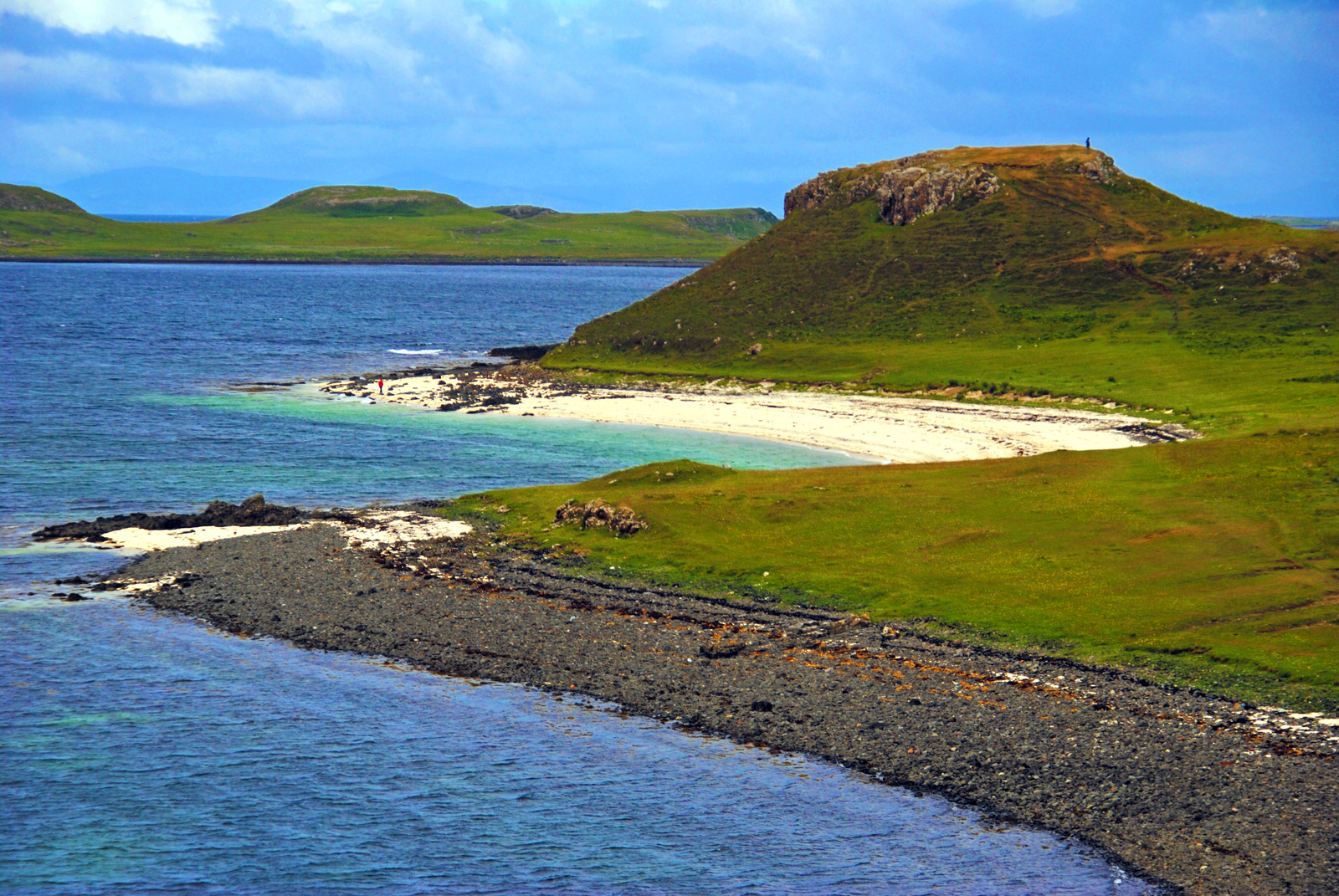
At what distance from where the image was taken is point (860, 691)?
35.3m

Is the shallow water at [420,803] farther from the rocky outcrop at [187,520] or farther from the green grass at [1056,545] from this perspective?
the rocky outcrop at [187,520]

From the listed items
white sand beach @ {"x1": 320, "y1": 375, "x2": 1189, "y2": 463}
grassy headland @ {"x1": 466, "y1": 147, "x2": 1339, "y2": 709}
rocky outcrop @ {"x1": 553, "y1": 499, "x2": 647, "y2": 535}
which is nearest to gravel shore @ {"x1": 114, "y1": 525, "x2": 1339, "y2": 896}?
grassy headland @ {"x1": 466, "y1": 147, "x2": 1339, "y2": 709}

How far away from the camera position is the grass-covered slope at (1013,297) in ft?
358

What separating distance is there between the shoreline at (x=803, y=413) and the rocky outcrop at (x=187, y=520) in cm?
4061

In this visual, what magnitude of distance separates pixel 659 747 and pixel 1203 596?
21235mm

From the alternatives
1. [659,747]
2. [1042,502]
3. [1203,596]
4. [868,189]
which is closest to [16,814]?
[659,747]

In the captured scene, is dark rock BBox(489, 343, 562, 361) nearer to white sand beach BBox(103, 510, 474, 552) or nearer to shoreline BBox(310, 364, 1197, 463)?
shoreline BBox(310, 364, 1197, 463)

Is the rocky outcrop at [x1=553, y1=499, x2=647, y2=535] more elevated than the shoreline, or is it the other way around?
the shoreline

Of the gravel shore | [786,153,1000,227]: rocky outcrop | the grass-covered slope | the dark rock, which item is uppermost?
[786,153,1000,227]: rocky outcrop

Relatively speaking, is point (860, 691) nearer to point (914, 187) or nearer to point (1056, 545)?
point (1056, 545)

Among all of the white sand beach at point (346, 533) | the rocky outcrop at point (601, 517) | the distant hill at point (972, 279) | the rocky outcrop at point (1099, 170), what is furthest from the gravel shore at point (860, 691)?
the rocky outcrop at point (1099, 170)

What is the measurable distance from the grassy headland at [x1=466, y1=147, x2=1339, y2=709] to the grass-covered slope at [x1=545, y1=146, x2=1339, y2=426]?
1.37ft

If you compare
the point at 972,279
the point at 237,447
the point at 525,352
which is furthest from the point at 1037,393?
the point at 525,352

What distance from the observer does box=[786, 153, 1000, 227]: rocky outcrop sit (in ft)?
522
